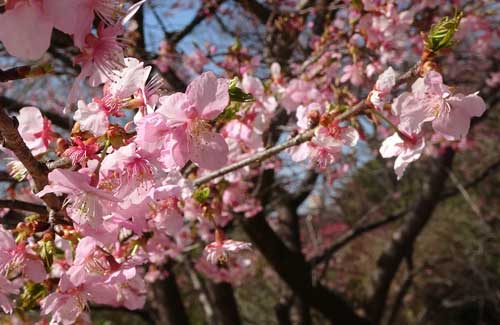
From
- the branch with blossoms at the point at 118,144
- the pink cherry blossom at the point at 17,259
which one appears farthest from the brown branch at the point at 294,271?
the pink cherry blossom at the point at 17,259

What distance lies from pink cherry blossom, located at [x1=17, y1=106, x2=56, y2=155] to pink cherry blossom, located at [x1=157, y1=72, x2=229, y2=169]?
0.53 m

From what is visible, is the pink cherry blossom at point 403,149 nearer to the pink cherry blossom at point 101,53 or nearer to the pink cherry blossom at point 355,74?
the pink cherry blossom at point 101,53

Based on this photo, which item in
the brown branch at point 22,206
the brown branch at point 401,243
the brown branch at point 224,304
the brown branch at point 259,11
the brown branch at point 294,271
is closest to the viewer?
the brown branch at point 22,206

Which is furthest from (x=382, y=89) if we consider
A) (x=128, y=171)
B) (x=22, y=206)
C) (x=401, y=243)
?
(x=401, y=243)

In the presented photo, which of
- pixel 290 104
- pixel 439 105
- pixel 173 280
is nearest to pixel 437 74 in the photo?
pixel 439 105

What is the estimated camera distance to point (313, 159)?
148cm

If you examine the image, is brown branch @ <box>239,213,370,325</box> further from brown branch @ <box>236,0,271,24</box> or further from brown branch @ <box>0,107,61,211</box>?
brown branch @ <box>0,107,61,211</box>

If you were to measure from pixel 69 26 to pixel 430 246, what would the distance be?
32.3ft

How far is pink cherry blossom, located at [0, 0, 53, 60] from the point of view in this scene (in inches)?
26.2

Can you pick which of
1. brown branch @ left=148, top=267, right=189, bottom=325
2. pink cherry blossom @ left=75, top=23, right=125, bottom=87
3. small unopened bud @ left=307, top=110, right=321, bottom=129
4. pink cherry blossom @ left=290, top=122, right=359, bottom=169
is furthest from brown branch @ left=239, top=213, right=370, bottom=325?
pink cherry blossom @ left=75, top=23, right=125, bottom=87

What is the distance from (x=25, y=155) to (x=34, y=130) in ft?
1.33

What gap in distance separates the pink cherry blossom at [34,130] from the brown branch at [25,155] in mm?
287

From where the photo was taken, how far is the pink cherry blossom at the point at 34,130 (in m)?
1.31

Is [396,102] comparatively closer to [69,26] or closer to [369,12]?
[69,26]
